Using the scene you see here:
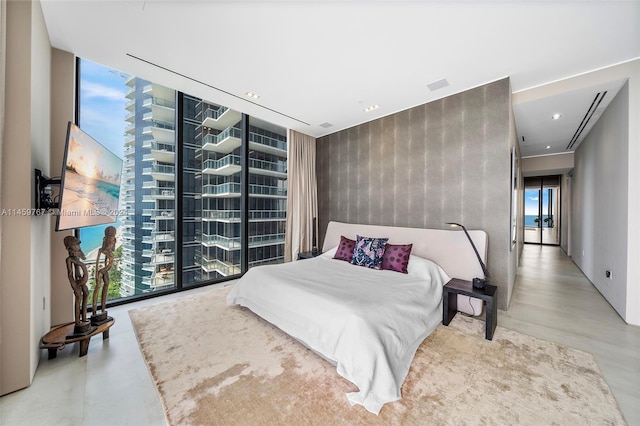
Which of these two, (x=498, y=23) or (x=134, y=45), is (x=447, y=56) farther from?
(x=134, y=45)

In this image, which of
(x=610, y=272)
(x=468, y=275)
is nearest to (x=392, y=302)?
(x=468, y=275)

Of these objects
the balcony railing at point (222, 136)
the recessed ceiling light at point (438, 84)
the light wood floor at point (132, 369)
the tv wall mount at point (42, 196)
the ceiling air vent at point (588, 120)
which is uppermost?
the recessed ceiling light at point (438, 84)

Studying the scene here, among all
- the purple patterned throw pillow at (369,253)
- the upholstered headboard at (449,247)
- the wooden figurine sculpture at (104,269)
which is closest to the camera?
the wooden figurine sculpture at (104,269)

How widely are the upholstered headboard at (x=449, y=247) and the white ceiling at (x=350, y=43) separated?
1.87 metres

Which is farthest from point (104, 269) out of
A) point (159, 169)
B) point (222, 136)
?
point (222, 136)

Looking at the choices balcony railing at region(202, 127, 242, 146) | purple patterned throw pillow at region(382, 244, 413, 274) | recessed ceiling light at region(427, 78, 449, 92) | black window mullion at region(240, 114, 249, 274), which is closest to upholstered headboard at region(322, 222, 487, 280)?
purple patterned throw pillow at region(382, 244, 413, 274)

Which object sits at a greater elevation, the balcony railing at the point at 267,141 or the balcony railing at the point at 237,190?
the balcony railing at the point at 267,141

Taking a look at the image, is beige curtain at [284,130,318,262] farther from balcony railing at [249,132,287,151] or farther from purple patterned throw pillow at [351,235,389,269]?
purple patterned throw pillow at [351,235,389,269]

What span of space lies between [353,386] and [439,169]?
2.84 meters

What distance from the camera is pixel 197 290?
361 centimetres

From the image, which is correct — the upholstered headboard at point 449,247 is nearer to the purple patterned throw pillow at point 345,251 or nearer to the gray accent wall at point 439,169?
the gray accent wall at point 439,169

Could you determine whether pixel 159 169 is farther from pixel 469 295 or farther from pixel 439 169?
pixel 469 295

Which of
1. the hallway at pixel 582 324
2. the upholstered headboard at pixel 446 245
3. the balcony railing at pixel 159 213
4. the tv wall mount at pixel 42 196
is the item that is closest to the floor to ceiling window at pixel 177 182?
the balcony railing at pixel 159 213

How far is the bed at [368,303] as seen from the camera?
1.59 m
